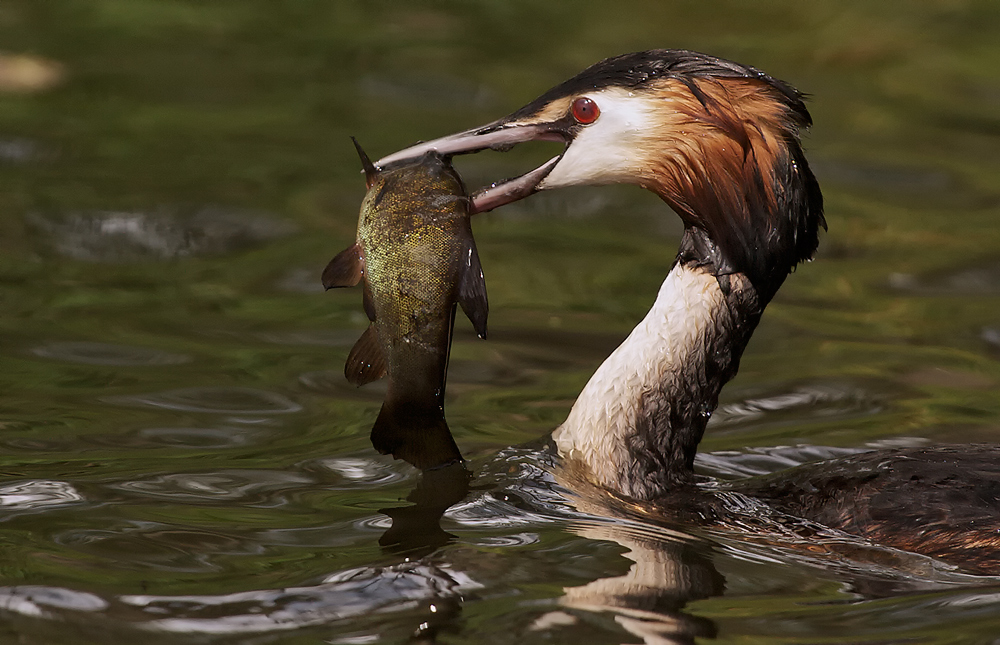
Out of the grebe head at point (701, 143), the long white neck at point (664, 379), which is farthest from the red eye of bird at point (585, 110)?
the long white neck at point (664, 379)

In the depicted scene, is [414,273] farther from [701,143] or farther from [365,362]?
[701,143]

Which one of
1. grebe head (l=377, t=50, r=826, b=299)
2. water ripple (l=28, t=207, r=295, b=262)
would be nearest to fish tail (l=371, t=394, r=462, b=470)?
grebe head (l=377, t=50, r=826, b=299)

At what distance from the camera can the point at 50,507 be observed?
4.86 m

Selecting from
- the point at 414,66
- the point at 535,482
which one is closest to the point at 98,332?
the point at 535,482

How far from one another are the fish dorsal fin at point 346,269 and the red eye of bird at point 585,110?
3.20 feet

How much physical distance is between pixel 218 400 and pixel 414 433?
178cm

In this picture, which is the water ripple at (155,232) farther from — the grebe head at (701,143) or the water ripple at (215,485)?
the grebe head at (701,143)

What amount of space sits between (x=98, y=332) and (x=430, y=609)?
3150 mm

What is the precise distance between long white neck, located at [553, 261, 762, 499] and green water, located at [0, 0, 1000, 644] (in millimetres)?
297

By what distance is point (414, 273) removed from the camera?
14.5 ft

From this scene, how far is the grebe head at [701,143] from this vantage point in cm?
489

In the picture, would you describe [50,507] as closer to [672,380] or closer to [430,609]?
[430,609]

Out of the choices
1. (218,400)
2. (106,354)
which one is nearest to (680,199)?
(218,400)

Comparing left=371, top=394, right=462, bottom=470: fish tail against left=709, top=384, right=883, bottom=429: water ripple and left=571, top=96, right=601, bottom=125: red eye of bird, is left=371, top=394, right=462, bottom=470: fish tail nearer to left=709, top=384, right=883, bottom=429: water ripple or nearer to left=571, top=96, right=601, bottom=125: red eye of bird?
left=571, top=96, right=601, bottom=125: red eye of bird
